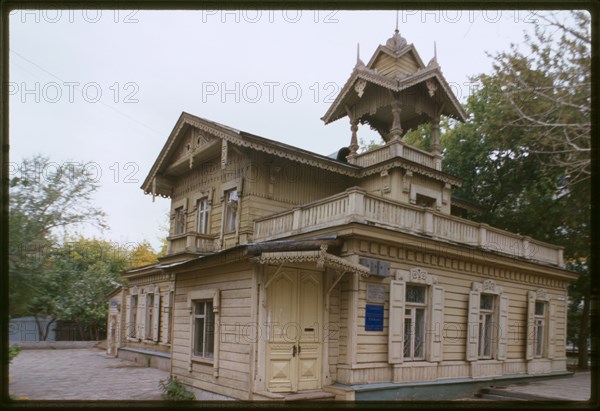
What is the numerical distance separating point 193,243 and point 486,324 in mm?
9459

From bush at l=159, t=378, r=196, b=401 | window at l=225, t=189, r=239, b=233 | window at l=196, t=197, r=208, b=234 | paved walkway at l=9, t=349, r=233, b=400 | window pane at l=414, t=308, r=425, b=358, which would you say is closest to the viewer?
paved walkway at l=9, t=349, r=233, b=400

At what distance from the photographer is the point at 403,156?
15883 mm

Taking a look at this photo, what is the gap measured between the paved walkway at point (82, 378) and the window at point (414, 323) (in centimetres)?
476

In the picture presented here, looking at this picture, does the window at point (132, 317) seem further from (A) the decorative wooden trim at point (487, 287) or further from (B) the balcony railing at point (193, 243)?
(A) the decorative wooden trim at point (487, 287)

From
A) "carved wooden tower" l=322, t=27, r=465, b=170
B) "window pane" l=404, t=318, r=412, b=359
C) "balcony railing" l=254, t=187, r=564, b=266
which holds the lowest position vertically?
"window pane" l=404, t=318, r=412, b=359

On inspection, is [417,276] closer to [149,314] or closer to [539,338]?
[539,338]

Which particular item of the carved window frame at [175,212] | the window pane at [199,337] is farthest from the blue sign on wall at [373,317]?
the carved window frame at [175,212]

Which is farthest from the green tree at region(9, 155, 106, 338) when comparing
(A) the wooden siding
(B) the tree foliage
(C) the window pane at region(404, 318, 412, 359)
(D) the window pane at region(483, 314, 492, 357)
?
(D) the window pane at region(483, 314, 492, 357)

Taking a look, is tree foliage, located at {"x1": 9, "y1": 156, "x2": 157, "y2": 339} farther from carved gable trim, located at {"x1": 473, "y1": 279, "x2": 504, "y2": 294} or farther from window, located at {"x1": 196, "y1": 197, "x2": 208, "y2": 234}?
carved gable trim, located at {"x1": 473, "y1": 279, "x2": 504, "y2": 294}

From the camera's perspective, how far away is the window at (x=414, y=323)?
11.7 meters

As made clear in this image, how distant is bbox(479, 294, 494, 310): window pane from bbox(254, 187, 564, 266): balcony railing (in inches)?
56.7

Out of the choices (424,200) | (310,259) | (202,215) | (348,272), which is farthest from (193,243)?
(424,200)

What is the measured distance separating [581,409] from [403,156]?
11767mm

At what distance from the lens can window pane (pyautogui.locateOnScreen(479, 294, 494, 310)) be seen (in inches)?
558
